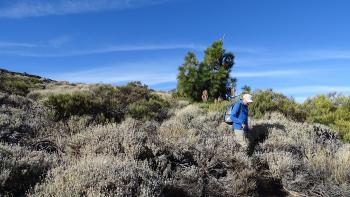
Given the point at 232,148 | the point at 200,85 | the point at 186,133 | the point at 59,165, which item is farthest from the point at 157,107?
the point at 59,165

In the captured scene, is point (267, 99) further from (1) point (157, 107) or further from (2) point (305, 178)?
(2) point (305, 178)

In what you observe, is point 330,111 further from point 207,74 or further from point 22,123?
point 22,123

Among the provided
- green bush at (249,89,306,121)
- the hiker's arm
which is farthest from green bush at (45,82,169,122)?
green bush at (249,89,306,121)

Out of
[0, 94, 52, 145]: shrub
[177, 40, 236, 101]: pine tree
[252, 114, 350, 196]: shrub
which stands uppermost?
[177, 40, 236, 101]: pine tree

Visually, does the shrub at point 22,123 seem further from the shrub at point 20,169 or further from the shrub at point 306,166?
the shrub at point 306,166

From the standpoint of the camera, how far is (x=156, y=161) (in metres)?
6.61

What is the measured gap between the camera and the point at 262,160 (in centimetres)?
797

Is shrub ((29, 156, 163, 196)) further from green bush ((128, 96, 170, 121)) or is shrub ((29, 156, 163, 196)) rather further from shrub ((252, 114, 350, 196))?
green bush ((128, 96, 170, 121))

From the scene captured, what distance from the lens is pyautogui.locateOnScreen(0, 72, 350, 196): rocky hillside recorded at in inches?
200

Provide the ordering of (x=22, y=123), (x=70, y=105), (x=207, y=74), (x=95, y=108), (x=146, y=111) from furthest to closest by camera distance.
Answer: (x=207, y=74) → (x=146, y=111) → (x=95, y=108) → (x=70, y=105) → (x=22, y=123)

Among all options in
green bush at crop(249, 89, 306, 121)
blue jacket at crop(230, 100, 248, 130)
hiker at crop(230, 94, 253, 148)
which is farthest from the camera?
green bush at crop(249, 89, 306, 121)

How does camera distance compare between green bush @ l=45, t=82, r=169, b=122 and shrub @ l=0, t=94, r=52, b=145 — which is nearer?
shrub @ l=0, t=94, r=52, b=145

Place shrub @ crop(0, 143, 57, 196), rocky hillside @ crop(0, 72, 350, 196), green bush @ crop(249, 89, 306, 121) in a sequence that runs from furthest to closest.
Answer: green bush @ crop(249, 89, 306, 121) → rocky hillside @ crop(0, 72, 350, 196) → shrub @ crop(0, 143, 57, 196)

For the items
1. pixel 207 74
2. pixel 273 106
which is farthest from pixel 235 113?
pixel 207 74
